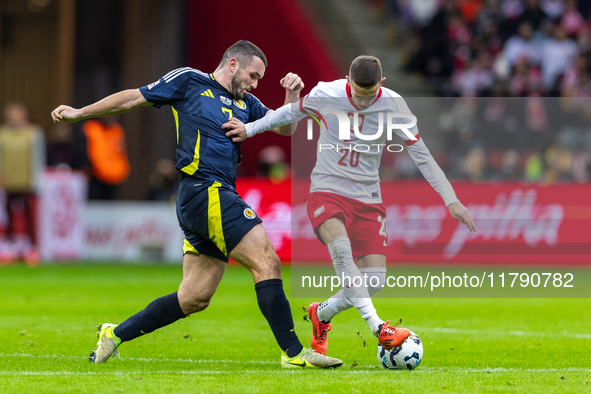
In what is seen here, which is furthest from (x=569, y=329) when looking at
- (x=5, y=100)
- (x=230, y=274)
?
(x=5, y=100)

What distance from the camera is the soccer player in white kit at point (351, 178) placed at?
256 inches

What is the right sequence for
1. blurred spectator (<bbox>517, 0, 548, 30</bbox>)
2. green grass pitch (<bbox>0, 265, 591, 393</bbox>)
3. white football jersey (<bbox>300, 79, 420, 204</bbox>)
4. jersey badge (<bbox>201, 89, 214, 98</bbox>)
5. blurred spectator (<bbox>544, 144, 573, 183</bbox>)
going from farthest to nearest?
1. blurred spectator (<bbox>517, 0, 548, 30</bbox>)
2. blurred spectator (<bbox>544, 144, 573, 183</bbox>)
3. white football jersey (<bbox>300, 79, 420, 204</bbox>)
4. jersey badge (<bbox>201, 89, 214, 98</bbox>)
5. green grass pitch (<bbox>0, 265, 591, 393</bbox>)

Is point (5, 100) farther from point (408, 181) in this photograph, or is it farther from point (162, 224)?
point (408, 181)

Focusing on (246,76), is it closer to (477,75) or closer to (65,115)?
(65,115)

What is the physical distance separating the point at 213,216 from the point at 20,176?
1078 cm

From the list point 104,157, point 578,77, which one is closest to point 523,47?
point 578,77

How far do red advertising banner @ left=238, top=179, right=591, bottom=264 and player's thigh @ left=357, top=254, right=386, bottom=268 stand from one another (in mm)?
7178

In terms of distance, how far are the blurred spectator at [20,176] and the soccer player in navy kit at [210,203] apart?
10082 mm

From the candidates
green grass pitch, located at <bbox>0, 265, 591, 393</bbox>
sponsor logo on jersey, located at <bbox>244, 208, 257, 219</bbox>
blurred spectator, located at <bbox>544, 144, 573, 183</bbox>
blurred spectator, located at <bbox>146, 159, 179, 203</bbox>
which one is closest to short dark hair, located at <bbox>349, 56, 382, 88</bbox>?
sponsor logo on jersey, located at <bbox>244, 208, 257, 219</bbox>

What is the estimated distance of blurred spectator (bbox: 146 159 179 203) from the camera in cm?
1681

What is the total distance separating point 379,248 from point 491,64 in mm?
11793

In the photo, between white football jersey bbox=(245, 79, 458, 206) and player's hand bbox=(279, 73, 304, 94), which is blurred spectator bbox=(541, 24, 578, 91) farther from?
player's hand bbox=(279, 73, 304, 94)

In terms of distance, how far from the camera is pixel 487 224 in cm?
1434

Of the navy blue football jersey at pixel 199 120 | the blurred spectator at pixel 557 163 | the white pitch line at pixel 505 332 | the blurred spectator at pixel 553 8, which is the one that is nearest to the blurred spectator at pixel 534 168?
the blurred spectator at pixel 557 163
